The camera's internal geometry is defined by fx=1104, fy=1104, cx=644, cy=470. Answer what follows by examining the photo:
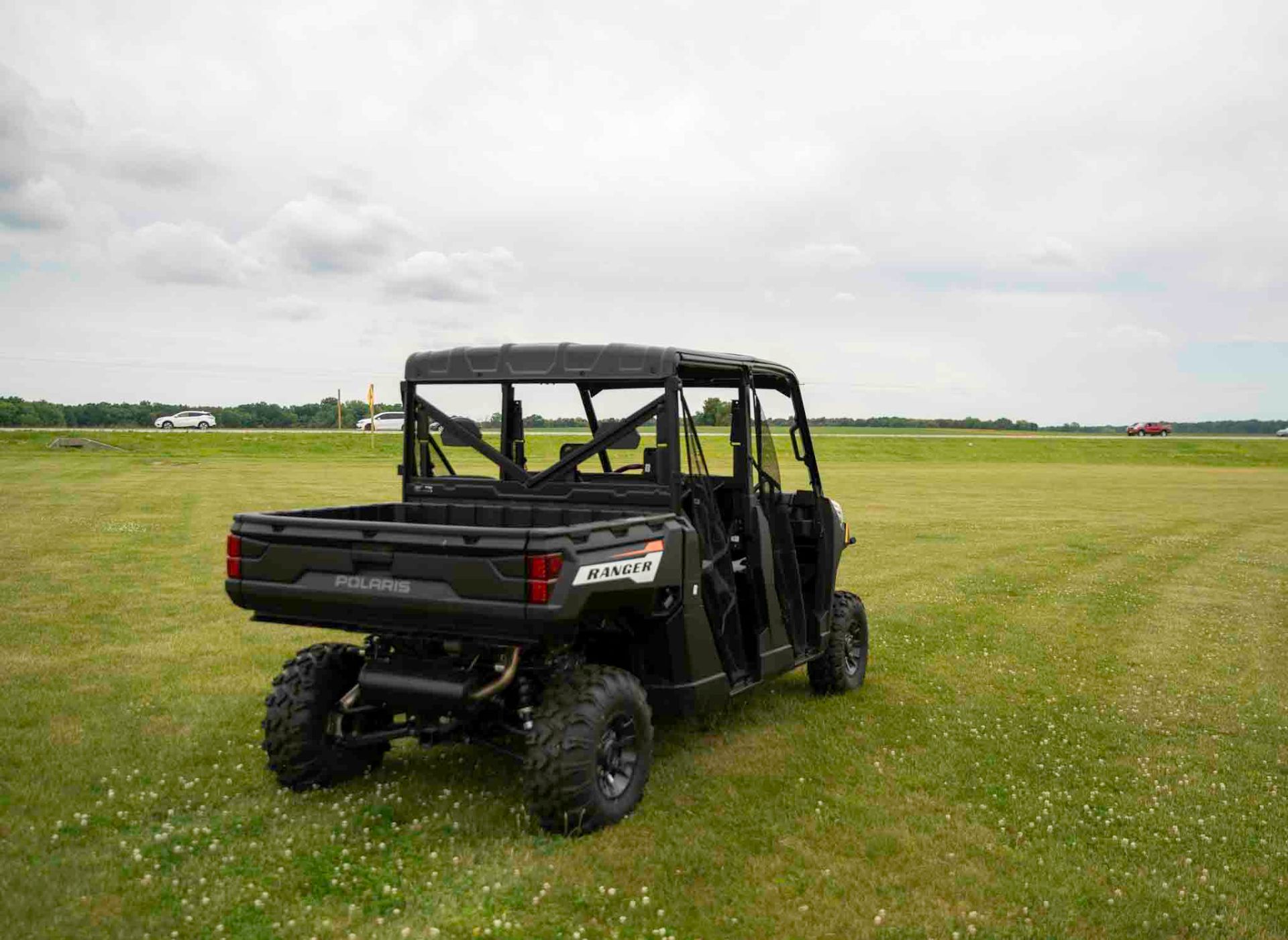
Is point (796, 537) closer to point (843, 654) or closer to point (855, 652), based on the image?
point (843, 654)

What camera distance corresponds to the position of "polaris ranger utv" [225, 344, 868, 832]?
5.65 metres

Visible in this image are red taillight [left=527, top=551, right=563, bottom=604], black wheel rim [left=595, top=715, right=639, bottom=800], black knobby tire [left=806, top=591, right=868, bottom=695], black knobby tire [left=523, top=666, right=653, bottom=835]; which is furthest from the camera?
black knobby tire [left=806, top=591, right=868, bottom=695]

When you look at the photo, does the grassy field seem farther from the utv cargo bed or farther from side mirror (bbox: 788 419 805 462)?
side mirror (bbox: 788 419 805 462)

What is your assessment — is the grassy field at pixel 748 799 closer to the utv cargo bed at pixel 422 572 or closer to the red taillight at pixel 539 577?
the utv cargo bed at pixel 422 572

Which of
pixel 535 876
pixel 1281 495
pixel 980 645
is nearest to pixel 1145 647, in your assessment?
pixel 980 645

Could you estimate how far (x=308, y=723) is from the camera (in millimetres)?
6281

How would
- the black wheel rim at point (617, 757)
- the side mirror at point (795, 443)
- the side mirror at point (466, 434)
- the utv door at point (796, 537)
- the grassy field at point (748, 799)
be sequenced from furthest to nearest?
the side mirror at point (795, 443)
the utv door at point (796, 537)
the side mirror at point (466, 434)
the black wheel rim at point (617, 757)
the grassy field at point (748, 799)

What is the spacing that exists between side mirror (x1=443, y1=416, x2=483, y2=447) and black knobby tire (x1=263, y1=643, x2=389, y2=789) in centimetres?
157

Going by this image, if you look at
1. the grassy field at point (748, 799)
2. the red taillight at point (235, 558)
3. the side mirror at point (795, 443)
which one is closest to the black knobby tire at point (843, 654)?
the grassy field at point (748, 799)

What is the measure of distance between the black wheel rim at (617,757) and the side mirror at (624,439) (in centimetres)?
174

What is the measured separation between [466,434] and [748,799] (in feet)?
9.61

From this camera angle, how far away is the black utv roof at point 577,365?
6.63m

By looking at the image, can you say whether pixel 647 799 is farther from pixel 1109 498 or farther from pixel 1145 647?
pixel 1109 498

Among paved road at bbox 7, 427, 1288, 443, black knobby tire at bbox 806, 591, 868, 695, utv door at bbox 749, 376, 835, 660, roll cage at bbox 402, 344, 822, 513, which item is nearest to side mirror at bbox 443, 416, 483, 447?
roll cage at bbox 402, 344, 822, 513
